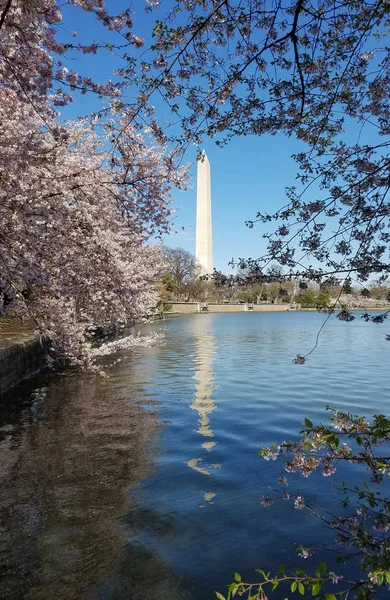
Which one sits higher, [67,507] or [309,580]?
[309,580]

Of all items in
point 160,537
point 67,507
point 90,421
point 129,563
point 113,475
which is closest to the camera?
point 129,563

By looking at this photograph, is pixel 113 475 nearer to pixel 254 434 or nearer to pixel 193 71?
pixel 254 434

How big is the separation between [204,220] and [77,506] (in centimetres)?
7212

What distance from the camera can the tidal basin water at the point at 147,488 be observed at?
434cm

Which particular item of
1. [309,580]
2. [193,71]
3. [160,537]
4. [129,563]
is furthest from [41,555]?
[193,71]

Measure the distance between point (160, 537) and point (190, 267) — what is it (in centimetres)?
10037

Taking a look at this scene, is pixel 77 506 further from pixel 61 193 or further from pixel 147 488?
pixel 61 193

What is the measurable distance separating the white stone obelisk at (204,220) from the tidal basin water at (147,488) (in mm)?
59580

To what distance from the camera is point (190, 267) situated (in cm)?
10488

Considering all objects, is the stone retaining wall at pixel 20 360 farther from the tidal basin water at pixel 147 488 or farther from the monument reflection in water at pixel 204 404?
the monument reflection in water at pixel 204 404

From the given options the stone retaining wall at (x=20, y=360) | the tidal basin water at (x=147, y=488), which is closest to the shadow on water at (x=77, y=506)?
the tidal basin water at (x=147, y=488)

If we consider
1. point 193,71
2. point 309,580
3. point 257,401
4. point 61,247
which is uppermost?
point 193,71

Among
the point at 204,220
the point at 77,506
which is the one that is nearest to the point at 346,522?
the point at 77,506

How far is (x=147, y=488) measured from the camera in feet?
20.6
